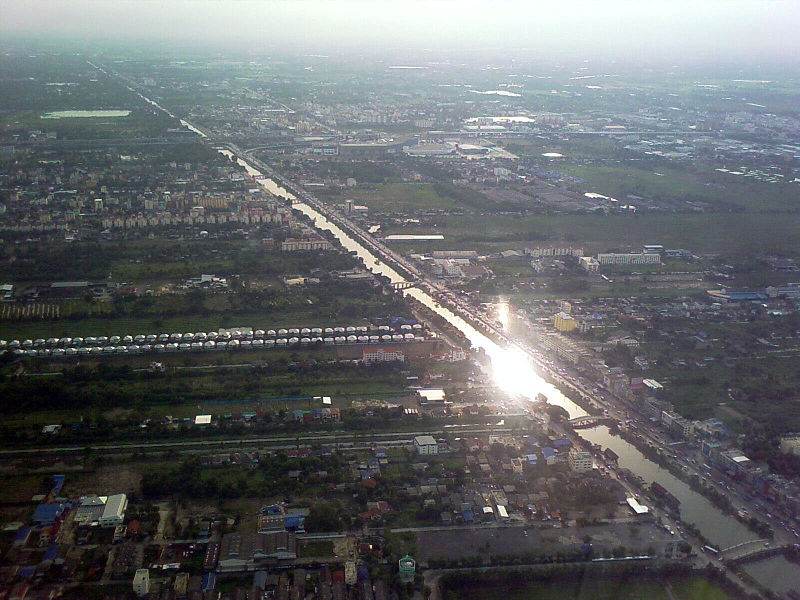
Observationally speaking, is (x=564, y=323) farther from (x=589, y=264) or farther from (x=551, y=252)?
(x=551, y=252)

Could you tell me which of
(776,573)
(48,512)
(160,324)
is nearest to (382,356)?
(160,324)

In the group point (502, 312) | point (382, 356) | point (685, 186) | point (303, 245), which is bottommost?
point (685, 186)

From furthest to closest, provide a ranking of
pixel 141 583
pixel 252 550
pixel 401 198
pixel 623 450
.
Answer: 1. pixel 401 198
2. pixel 623 450
3. pixel 252 550
4. pixel 141 583

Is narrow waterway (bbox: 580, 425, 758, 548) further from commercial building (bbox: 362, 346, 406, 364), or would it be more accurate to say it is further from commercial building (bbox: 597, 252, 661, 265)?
commercial building (bbox: 597, 252, 661, 265)

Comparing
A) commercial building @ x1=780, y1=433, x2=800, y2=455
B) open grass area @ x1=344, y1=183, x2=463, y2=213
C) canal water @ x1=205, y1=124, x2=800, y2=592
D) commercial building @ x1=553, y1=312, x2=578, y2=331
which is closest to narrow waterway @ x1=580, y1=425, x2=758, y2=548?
canal water @ x1=205, y1=124, x2=800, y2=592

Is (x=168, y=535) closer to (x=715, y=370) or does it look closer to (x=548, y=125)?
(x=715, y=370)

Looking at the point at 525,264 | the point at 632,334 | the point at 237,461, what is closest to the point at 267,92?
the point at 525,264
